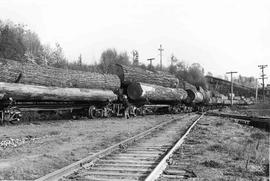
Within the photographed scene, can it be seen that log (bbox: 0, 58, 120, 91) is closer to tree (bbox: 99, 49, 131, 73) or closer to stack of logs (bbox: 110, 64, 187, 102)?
stack of logs (bbox: 110, 64, 187, 102)

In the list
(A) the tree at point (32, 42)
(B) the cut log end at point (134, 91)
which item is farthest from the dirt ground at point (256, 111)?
(A) the tree at point (32, 42)

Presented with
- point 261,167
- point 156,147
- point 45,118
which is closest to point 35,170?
point 156,147

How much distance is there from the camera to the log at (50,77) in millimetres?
14578

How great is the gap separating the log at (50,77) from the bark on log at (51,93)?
0.46 metres

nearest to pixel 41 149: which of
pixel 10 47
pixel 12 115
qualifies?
pixel 12 115

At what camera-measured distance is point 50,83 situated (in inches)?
658

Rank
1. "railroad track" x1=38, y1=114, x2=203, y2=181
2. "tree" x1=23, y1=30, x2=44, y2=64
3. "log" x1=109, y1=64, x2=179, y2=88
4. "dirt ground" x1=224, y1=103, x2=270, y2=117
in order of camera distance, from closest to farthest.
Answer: "railroad track" x1=38, y1=114, x2=203, y2=181 < "log" x1=109, y1=64, x2=179, y2=88 < "dirt ground" x1=224, y1=103, x2=270, y2=117 < "tree" x1=23, y1=30, x2=44, y2=64

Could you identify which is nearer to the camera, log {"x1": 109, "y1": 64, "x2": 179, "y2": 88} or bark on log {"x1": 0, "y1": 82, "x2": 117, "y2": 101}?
bark on log {"x1": 0, "y1": 82, "x2": 117, "y2": 101}

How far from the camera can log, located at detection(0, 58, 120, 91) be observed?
1458 centimetres

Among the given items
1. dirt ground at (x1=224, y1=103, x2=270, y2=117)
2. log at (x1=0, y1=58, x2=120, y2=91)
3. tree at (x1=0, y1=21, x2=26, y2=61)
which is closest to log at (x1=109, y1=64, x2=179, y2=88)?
log at (x1=0, y1=58, x2=120, y2=91)

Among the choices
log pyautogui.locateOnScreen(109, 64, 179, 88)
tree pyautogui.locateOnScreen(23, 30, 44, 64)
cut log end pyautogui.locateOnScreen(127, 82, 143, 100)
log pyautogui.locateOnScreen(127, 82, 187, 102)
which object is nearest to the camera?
cut log end pyautogui.locateOnScreen(127, 82, 143, 100)

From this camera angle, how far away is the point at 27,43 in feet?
184

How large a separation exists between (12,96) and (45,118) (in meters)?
3.93

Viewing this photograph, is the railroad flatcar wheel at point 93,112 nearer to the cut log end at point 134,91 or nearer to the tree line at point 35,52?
the cut log end at point 134,91
